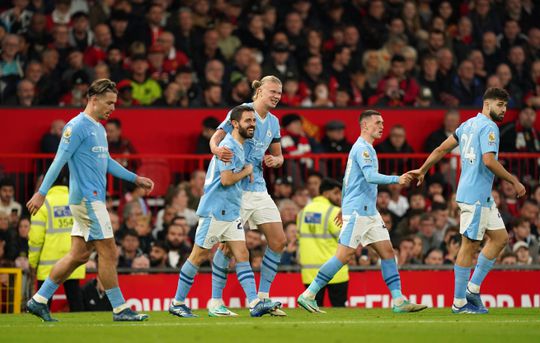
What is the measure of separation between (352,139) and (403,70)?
7.59 feet

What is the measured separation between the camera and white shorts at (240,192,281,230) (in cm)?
1437

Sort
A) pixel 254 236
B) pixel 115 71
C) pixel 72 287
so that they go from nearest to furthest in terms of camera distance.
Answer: pixel 72 287
pixel 254 236
pixel 115 71

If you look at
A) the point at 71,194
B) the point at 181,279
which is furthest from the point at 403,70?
the point at 71,194

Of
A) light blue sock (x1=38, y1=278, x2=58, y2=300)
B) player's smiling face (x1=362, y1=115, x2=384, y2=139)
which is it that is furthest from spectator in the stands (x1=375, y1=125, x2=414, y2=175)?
light blue sock (x1=38, y1=278, x2=58, y2=300)

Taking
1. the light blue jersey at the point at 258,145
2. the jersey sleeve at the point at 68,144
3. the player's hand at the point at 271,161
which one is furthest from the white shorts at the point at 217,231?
the jersey sleeve at the point at 68,144

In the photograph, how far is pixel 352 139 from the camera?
21641 millimetres

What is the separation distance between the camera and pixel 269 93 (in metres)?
14.1

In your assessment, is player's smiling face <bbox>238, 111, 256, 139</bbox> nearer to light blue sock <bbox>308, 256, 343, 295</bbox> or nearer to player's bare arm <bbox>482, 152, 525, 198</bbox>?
light blue sock <bbox>308, 256, 343, 295</bbox>

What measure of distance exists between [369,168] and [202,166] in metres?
5.78

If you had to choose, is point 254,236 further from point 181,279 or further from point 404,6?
point 404,6

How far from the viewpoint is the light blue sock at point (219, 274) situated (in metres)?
14.3

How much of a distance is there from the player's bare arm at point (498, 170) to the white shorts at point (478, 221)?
43 centimetres

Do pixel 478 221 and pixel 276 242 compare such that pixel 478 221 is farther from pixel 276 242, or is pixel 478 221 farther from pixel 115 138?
pixel 115 138

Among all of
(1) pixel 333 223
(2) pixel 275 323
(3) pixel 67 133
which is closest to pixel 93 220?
(3) pixel 67 133
